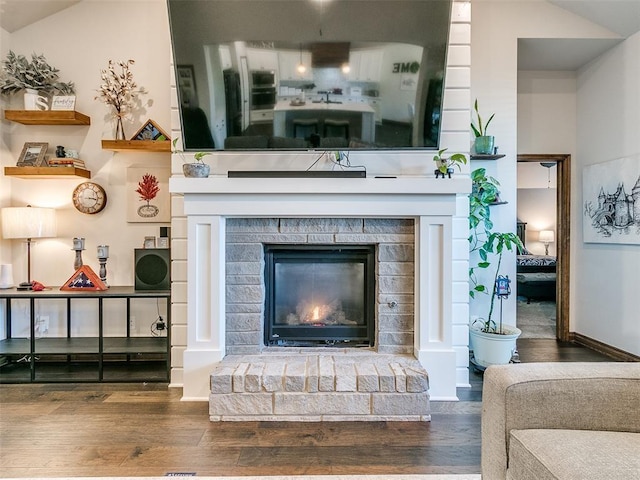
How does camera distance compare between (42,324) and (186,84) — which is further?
(42,324)

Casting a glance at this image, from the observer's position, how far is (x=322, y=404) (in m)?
2.16

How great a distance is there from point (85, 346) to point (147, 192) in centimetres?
124

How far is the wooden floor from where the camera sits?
175cm

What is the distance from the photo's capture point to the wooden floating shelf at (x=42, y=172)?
2.83 m

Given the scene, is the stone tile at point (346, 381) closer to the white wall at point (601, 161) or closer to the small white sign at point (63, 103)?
the white wall at point (601, 161)

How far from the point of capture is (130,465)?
5.77ft

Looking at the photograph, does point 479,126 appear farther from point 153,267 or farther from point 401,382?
point 153,267

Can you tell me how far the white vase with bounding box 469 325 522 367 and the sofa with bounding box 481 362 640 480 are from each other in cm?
142

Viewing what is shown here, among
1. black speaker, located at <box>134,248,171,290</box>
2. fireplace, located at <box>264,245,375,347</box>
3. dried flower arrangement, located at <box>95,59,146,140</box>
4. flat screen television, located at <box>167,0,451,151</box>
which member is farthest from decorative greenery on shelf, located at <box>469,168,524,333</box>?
dried flower arrangement, located at <box>95,59,146,140</box>

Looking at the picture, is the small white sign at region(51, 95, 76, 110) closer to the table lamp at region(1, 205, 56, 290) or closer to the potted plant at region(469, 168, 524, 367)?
the table lamp at region(1, 205, 56, 290)

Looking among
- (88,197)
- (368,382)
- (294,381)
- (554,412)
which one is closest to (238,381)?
(294,381)

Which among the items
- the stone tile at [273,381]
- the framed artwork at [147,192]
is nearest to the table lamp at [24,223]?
the framed artwork at [147,192]

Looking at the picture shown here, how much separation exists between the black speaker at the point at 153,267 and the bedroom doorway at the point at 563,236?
339 centimetres

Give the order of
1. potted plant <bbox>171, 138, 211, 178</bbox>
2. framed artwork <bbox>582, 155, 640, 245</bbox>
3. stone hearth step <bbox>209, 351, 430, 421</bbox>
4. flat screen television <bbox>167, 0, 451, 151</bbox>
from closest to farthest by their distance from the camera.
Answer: stone hearth step <bbox>209, 351, 430, 421</bbox>
flat screen television <bbox>167, 0, 451, 151</bbox>
potted plant <bbox>171, 138, 211, 178</bbox>
framed artwork <bbox>582, 155, 640, 245</bbox>
